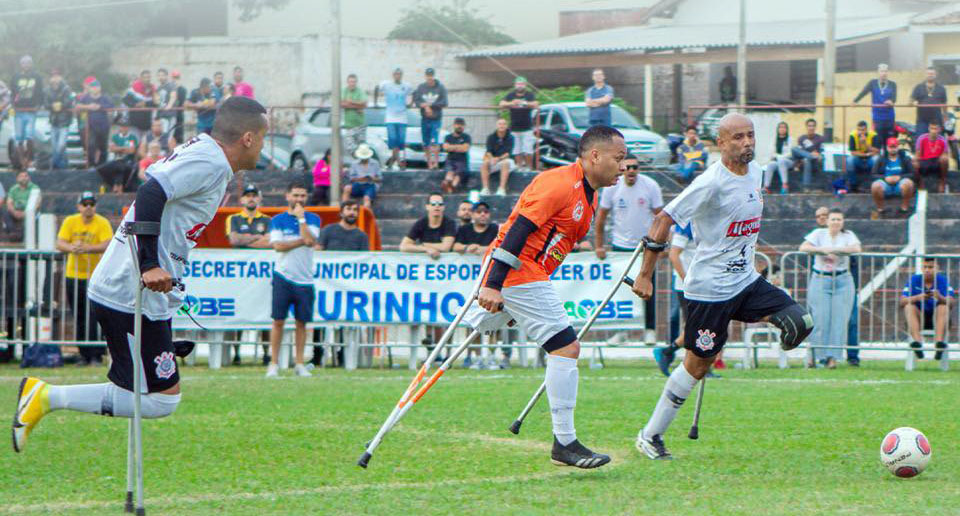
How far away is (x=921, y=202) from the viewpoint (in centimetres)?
2383

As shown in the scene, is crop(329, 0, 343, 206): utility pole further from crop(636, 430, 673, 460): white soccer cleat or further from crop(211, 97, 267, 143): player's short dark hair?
crop(211, 97, 267, 143): player's short dark hair

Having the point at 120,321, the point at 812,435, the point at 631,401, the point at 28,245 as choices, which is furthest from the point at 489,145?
the point at 120,321

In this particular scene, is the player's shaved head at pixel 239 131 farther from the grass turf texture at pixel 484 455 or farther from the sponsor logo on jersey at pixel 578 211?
the sponsor logo on jersey at pixel 578 211

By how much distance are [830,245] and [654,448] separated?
902cm

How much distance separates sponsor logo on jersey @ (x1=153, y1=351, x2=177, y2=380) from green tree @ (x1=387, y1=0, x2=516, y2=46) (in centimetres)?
5096

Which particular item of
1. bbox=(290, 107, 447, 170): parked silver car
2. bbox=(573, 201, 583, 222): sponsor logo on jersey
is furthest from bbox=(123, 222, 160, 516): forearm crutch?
bbox=(290, 107, 447, 170): parked silver car

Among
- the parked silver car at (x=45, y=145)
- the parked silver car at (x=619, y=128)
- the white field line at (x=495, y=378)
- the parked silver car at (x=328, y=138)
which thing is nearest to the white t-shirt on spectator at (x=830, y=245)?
the white field line at (x=495, y=378)

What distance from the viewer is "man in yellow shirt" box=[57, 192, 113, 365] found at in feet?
55.7

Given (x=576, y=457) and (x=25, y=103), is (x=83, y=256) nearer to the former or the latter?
(x=576, y=457)

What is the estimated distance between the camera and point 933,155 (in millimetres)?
24250

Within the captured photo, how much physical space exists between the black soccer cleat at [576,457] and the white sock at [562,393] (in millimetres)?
37

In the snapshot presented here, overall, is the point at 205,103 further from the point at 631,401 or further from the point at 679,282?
the point at 631,401

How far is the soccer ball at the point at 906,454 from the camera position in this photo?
7.70 meters

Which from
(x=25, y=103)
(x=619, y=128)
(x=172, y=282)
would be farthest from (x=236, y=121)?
(x=25, y=103)
